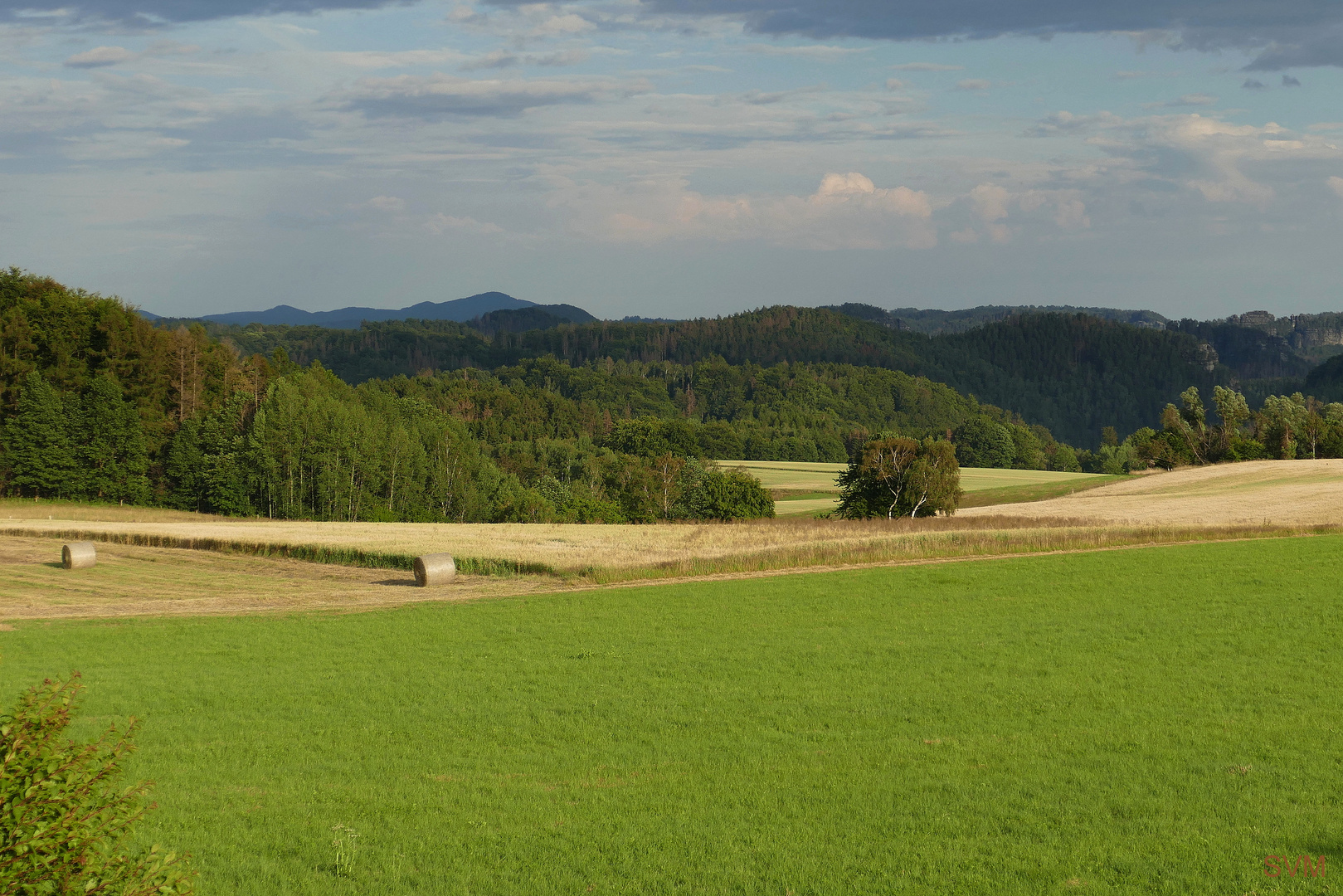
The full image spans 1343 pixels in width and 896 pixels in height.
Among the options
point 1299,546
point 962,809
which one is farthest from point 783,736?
point 1299,546

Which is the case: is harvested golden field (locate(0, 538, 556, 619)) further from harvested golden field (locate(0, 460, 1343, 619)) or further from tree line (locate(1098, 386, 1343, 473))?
tree line (locate(1098, 386, 1343, 473))

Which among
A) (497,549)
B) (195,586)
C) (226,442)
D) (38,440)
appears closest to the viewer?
(195,586)

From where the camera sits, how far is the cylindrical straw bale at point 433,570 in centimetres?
3228

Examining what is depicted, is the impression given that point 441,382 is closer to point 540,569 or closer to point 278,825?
point 540,569

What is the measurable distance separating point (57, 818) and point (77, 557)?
35562mm

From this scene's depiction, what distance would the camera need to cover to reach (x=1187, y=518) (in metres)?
47.8

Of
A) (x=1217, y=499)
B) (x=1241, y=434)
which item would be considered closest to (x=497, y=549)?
(x=1217, y=499)

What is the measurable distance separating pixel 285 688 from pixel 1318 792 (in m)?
14.4

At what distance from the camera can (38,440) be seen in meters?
78.8

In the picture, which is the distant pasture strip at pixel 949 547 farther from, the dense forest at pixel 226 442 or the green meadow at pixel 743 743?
the dense forest at pixel 226 442

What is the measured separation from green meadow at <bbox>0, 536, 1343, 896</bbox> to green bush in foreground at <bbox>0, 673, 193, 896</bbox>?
3762mm

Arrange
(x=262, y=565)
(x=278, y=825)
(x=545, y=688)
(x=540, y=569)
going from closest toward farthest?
(x=278, y=825), (x=545, y=688), (x=540, y=569), (x=262, y=565)

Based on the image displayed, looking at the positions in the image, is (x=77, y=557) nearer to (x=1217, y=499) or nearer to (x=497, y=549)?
(x=497, y=549)

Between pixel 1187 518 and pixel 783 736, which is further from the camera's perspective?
pixel 1187 518
